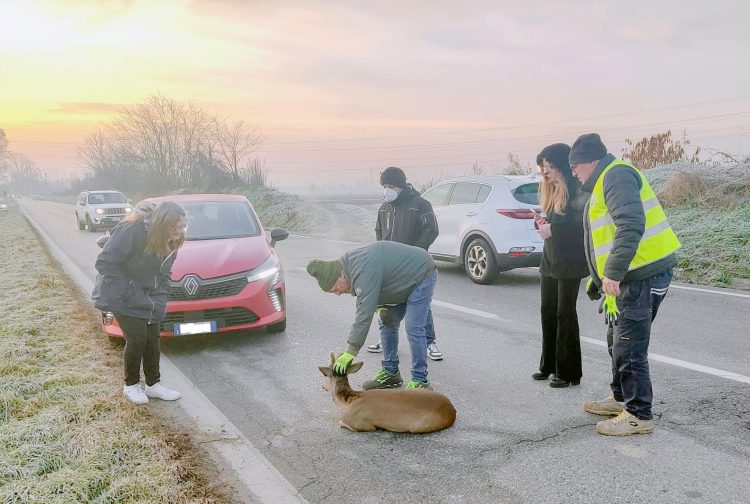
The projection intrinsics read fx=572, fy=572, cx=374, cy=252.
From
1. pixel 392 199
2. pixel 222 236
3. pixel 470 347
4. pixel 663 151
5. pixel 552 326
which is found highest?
pixel 663 151

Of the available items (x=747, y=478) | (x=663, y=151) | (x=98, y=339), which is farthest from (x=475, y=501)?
(x=663, y=151)

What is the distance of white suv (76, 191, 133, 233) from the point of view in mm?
22391

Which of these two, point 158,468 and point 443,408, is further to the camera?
point 443,408

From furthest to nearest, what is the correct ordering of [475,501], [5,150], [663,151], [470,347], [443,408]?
[5,150] → [663,151] → [470,347] → [443,408] → [475,501]

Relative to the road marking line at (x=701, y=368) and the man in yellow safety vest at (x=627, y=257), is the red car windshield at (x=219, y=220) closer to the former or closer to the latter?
the man in yellow safety vest at (x=627, y=257)

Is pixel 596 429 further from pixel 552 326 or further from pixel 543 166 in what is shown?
pixel 543 166

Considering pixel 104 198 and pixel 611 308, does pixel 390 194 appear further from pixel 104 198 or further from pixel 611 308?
pixel 104 198

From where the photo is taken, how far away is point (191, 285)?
18.1 feet

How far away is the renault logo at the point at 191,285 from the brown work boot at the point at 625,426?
374 centimetres

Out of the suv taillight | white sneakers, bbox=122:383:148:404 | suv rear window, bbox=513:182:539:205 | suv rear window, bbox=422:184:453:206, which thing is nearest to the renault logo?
white sneakers, bbox=122:383:148:404

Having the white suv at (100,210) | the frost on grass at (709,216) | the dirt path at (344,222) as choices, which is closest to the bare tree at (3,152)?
the white suv at (100,210)

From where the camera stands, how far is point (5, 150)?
10756 cm

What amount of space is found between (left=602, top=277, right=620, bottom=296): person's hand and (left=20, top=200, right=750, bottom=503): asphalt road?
94 cm

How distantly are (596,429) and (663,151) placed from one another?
1752 centimetres
